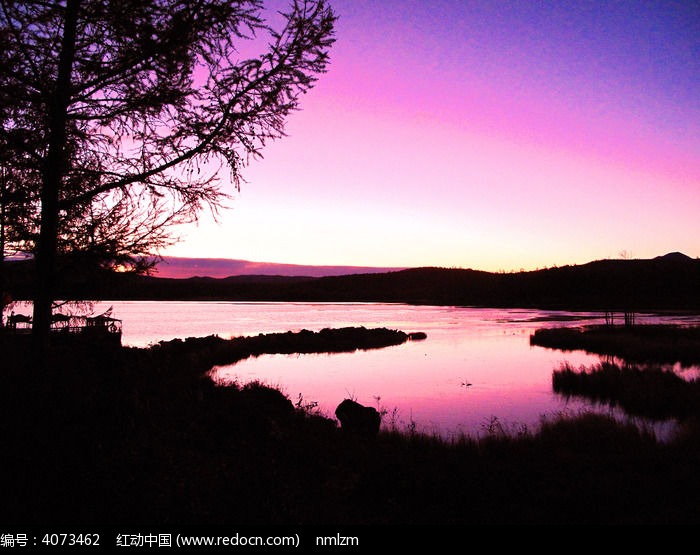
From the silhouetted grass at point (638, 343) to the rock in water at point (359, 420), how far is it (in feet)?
78.5

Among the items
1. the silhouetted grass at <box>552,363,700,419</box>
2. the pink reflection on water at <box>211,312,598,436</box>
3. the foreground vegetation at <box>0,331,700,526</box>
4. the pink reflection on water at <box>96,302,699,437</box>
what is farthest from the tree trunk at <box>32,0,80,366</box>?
the silhouetted grass at <box>552,363,700,419</box>

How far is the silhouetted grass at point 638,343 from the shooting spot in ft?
101

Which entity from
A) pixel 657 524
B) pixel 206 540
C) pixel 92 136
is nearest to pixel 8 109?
pixel 92 136

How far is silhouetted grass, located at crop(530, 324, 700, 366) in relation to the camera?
30.9m

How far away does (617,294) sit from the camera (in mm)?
121375

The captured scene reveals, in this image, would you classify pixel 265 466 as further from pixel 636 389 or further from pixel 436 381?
pixel 436 381

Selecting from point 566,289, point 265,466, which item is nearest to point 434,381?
point 265,466

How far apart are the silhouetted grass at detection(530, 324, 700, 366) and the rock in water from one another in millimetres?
23915

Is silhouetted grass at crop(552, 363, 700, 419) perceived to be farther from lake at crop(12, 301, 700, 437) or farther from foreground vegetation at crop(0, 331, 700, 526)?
foreground vegetation at crop(0, 331, 700, 526)

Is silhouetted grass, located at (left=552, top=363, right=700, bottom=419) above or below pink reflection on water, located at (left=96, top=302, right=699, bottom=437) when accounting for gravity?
above

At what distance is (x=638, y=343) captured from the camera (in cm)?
3484

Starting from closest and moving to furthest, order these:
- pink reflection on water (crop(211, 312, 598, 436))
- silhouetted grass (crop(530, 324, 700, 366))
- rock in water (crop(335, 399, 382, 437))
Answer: rock in water (crop(335, 399, 382, 437)) → pink reflection on water (crop(211, 312, 598, 436)) → silhouetted grass (crop(530, 324, 700, 366))

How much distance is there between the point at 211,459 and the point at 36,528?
9.15 feet

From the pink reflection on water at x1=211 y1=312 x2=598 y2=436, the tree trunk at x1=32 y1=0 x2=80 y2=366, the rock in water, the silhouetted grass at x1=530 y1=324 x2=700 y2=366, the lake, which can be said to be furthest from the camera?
the silhouetted grass at x1=530 y1=324 x2=700 y2=366
